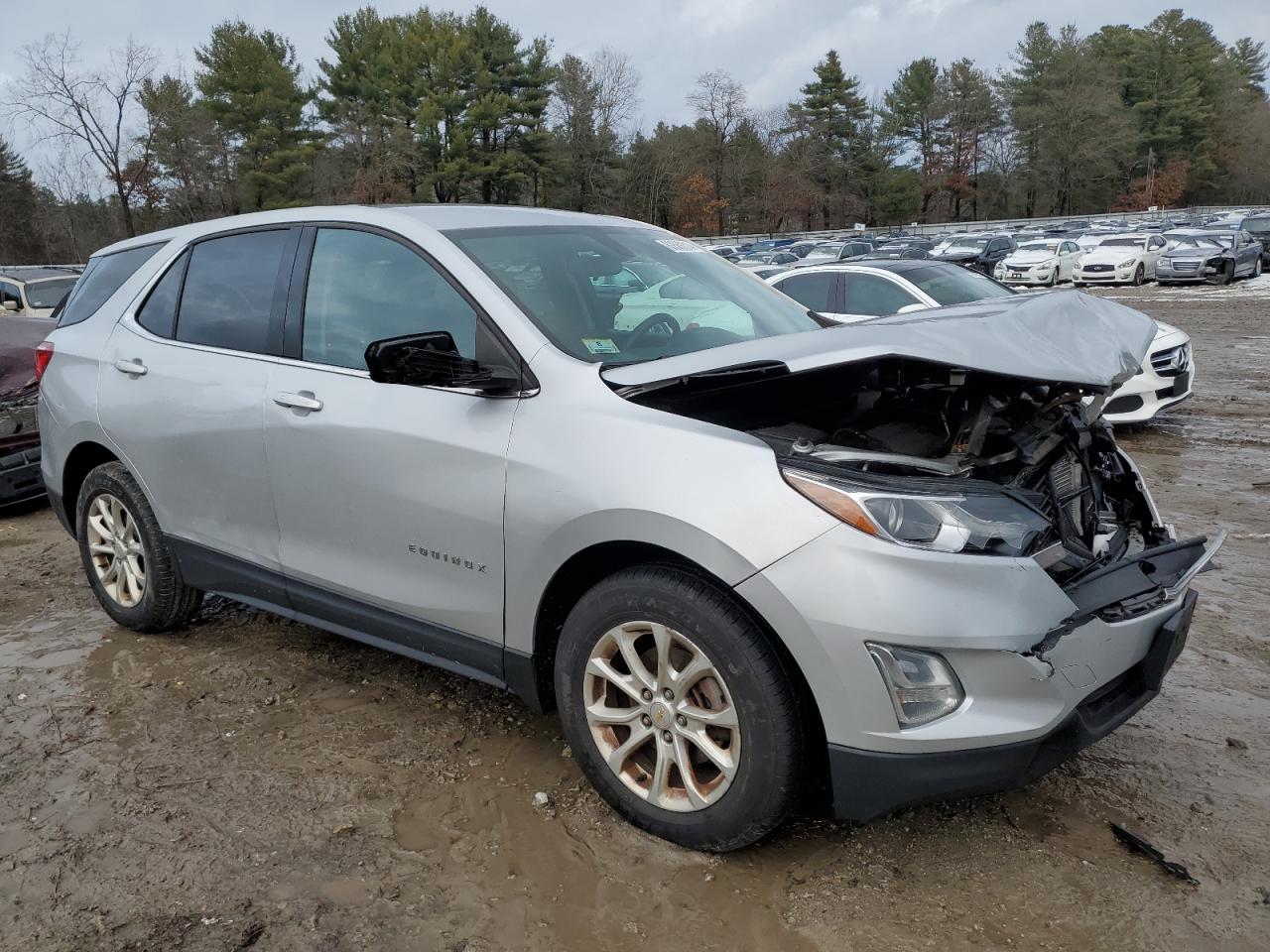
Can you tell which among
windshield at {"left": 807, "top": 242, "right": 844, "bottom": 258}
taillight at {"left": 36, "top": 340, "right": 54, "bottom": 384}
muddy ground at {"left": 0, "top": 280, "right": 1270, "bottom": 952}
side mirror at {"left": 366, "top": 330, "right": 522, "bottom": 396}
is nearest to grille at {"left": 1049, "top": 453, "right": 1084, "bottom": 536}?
muddy ground at {"left": 0, "top": 280, "right": 1270, "bottom": 952}

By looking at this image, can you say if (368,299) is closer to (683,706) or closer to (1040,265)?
(683,706)

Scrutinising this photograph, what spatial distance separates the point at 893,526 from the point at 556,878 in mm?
1341

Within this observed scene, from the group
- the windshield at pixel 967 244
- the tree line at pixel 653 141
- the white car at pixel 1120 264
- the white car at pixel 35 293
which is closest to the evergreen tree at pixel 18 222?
the tree line at pixel 653 141

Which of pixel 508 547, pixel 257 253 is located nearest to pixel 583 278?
pixel 508 547

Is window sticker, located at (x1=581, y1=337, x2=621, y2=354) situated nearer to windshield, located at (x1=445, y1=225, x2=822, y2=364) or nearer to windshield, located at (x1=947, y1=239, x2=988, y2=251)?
windshield, located at (x1=445, y1=225, x2=822, y2=364)

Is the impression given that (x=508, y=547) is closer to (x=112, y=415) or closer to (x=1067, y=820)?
(x=1067, y=820)

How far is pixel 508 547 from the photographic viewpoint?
9.65 ft

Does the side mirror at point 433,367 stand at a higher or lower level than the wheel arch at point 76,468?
higher

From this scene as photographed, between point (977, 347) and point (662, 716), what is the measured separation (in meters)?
1.33

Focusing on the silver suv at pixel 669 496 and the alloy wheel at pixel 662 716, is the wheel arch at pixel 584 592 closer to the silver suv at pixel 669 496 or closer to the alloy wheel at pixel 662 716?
the silver suv at pixel 669 496

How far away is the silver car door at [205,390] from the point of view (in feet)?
12.2

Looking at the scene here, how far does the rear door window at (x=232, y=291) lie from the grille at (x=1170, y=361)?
7524mm

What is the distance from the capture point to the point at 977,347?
268 centimetres

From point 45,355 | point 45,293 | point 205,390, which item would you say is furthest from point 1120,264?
point 205,390
